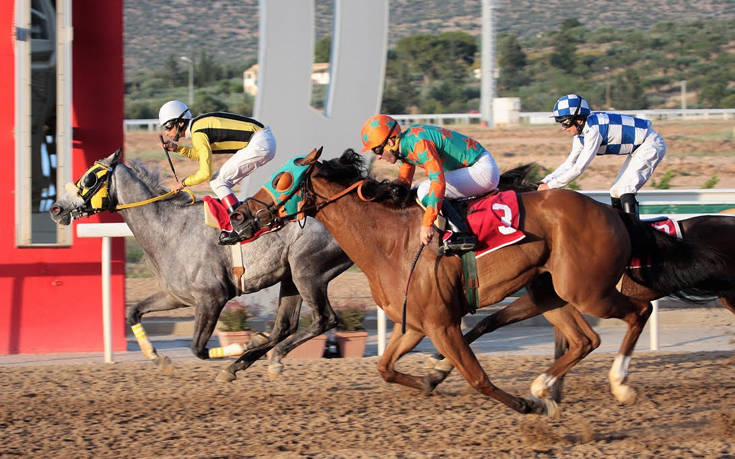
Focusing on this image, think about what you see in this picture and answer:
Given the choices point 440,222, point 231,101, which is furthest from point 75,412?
point 231,101

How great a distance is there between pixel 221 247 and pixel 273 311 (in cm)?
182

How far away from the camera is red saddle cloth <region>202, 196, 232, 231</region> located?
5660mm

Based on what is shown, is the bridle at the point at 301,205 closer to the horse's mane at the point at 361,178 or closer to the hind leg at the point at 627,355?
the horse's mane at the point at 361,178

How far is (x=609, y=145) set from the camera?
5.60 meters

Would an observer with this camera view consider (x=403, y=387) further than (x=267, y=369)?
No

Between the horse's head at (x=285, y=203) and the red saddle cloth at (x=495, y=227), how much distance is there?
81cm

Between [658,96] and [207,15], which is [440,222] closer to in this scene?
[658,96]

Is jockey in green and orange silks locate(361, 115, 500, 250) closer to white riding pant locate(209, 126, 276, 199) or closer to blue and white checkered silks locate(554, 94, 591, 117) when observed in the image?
blue and white checkered silks locate(554, 94, 591, 117)

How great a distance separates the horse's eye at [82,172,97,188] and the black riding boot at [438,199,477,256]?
2.42 metres

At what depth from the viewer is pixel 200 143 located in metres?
5.71

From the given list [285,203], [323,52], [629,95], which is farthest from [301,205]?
[323,52]

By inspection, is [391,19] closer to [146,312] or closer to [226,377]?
[146,312]

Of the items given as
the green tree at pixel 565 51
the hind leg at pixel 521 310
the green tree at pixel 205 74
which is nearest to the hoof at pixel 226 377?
the hind leg at pixel 521 310

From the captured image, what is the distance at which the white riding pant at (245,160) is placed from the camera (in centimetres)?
590
